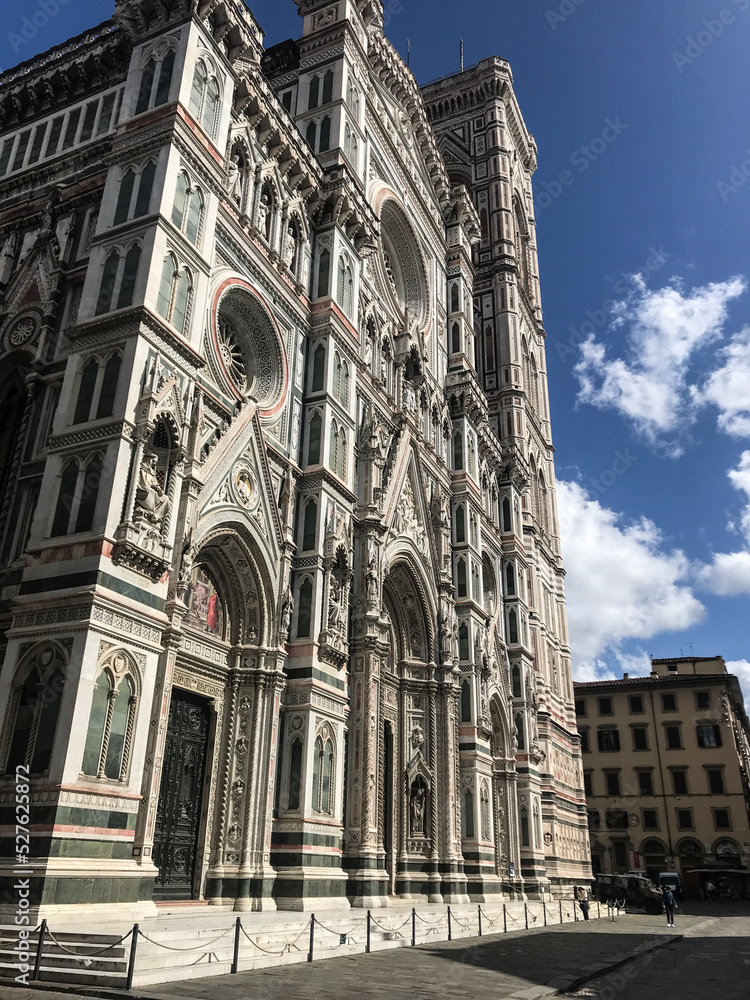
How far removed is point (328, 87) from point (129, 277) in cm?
1444

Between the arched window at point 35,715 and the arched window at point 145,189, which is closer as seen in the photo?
the arched window at point 35,715

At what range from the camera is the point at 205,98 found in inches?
695

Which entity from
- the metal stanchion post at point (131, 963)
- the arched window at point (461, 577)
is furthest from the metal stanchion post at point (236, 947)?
the arched window at point (461, 577)

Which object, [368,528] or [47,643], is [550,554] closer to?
[368,528]

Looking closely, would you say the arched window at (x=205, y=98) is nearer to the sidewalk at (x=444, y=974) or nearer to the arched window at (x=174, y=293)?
the arched window at (x=174, y=293)

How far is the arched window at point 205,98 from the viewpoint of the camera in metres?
17.2

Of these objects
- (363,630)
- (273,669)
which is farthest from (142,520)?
(363,630)

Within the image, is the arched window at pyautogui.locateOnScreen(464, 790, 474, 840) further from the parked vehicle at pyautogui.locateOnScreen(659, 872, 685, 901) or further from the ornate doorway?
the parked vehicle at pyautogui.locateOnScreen(659, 872, 685, 901)

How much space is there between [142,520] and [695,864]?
60235 mm

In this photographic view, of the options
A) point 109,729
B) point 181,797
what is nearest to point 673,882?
point 181,797

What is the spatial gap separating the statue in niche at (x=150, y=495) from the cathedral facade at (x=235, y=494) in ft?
0.22

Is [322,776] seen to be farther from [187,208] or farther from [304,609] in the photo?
[187,208]

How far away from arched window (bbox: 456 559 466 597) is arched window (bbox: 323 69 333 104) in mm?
16008

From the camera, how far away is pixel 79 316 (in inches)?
583
